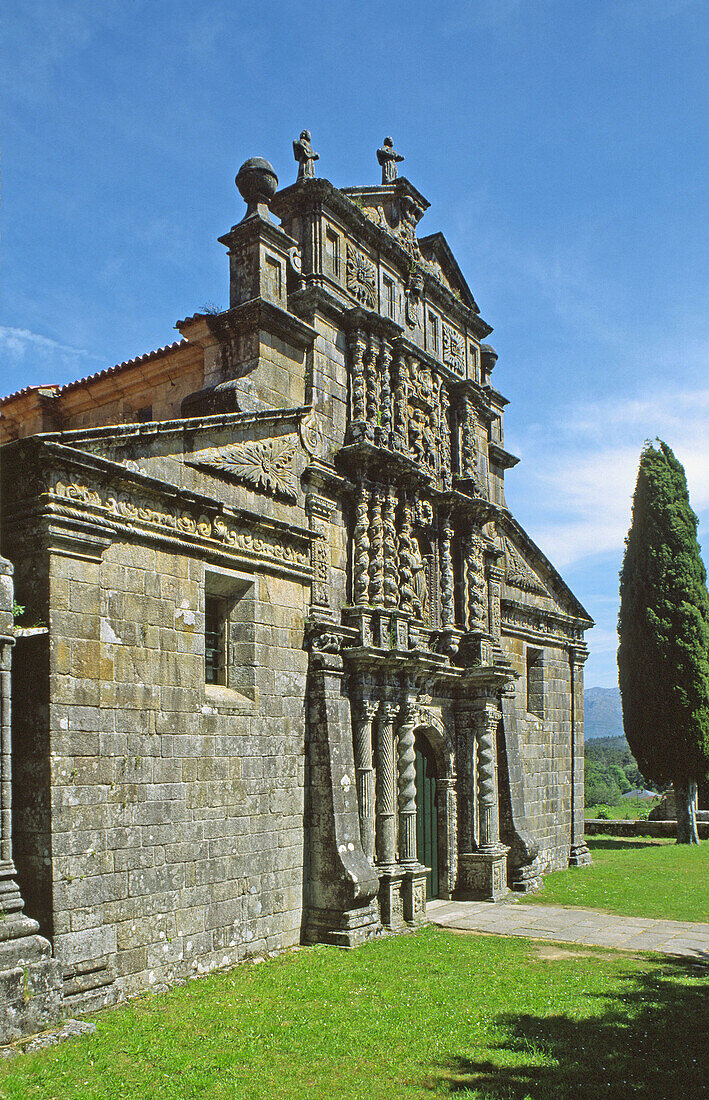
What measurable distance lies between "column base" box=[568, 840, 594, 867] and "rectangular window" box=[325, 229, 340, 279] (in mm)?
13880

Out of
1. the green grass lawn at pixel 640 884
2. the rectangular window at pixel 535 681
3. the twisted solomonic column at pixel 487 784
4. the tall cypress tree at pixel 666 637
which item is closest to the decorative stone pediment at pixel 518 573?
the rectangular window at pixel 535 681

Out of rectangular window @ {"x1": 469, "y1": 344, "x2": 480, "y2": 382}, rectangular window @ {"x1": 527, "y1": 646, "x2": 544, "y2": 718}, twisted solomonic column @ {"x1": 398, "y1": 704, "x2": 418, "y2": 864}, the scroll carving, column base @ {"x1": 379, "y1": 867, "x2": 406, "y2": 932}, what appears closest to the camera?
column base @ {"x1": 379, "y1": 867, "x2": 406, "y2": 932}

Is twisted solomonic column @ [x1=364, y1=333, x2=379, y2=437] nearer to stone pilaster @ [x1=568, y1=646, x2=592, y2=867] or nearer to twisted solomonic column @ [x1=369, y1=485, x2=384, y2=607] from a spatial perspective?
twisted solomonic column @ [x1=369, y1=485, x2=384, y2=607]

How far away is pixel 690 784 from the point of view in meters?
25.8

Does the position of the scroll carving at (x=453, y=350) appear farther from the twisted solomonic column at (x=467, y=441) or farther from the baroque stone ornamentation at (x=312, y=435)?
the baroque stone ornamentation at (x=312, y=435)

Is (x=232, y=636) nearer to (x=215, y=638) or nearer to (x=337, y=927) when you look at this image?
(x=215, y=638)

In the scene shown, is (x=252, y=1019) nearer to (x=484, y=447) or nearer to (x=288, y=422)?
(x=288, y=422)

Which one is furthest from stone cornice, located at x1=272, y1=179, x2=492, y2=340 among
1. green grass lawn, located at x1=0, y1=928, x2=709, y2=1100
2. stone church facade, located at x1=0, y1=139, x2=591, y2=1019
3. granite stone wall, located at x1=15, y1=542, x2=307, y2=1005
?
green grass lawn, located at x1=0, y1=928, x2=709, y2=1100

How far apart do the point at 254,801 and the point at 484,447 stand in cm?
1036

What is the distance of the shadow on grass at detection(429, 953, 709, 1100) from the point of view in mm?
6672

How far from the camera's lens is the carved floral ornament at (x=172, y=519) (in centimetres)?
864

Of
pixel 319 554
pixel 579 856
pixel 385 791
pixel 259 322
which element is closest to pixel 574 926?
pixel 385 791

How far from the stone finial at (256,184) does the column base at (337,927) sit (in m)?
9.43

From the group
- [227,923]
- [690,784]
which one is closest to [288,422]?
[227,923]
